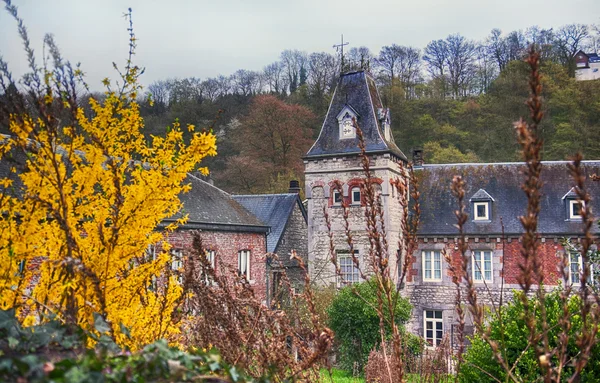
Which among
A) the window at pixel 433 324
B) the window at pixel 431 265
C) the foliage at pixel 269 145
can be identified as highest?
the foliage at pixel 269 145

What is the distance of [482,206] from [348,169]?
6135mm

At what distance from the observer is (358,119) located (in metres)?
22.9

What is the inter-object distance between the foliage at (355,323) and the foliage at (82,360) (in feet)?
50.4

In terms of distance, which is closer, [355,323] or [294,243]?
[355,323]

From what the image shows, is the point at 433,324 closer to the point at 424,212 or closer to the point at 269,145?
the point at 424,212

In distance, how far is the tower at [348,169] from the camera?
72.5ft

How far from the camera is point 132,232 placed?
482cm

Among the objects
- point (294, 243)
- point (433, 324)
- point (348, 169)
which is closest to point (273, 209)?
point (294, 243)

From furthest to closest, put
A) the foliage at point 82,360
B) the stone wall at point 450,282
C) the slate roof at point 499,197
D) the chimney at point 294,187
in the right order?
the chimney at point 294,187, the slate roof at point 499,197, the stone wall at point 450,282, the foliage at point 82,360

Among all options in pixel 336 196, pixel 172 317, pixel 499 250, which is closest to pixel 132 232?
pixel 172 317

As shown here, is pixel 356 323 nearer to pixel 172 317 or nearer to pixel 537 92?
pixel 172 317

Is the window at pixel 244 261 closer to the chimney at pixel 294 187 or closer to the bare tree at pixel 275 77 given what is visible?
the chimney at pixel 294 187

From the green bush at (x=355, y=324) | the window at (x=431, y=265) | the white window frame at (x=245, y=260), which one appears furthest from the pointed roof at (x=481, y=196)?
the white window frame at (x=245, y=260)

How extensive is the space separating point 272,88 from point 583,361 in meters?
56.7
